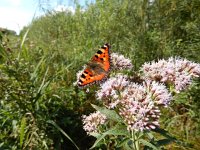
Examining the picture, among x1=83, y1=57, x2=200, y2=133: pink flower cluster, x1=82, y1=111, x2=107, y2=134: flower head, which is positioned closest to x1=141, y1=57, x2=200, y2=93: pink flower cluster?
x1=83, y1=57, x2=200, y2=133: pink flower cluster

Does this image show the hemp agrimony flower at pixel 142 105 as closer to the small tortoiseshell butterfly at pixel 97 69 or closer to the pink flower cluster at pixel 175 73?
the pink flower cluster at pixel 175 73

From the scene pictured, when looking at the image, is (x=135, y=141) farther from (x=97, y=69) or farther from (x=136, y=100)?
(x=97, y=69)

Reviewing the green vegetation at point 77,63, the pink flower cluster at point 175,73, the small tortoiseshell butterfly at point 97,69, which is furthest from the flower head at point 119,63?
the green vegetation at point 77,63

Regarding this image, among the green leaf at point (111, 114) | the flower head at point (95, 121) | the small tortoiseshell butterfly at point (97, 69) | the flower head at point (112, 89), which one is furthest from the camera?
the flower head at point (95, 121)

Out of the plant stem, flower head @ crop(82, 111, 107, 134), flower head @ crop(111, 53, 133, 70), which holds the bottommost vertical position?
the plant stem

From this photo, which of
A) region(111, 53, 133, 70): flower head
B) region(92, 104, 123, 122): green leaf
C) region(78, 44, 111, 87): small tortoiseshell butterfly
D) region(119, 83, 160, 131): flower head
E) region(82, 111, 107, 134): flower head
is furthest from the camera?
region(111, 53, 133, 70): flower head

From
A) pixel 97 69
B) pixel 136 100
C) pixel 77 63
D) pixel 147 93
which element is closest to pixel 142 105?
pixel 136 100

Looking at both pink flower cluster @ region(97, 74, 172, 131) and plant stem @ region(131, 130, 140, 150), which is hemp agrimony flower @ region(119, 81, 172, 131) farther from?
plant stem @ region(131, 130, 140, 150)
